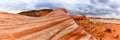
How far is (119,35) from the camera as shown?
1069cm

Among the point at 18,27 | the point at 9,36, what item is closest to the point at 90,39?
the point at 18,27

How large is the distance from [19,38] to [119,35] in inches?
301

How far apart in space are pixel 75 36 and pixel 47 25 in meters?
0.98

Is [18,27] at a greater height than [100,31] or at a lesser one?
greater

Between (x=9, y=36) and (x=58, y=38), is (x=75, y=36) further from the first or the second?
(x=9, y=36)

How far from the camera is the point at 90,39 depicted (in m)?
6.34

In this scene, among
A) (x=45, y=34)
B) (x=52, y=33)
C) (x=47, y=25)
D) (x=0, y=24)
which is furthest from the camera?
(x=47, y=25)

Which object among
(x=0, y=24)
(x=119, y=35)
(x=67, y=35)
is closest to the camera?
(x=0, y=24)

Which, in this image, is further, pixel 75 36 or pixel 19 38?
pixel 75 36

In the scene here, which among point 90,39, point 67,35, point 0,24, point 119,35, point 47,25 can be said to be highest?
point 0,24

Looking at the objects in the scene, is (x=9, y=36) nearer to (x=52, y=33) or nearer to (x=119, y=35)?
(x=52, y=33)

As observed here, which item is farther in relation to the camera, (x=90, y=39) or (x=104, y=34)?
(x=104, y=34)

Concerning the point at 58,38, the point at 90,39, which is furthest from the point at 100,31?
the point at 58,38

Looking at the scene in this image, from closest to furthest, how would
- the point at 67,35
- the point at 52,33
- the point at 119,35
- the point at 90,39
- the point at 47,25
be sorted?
1. the point at 52,33
2. the point at 47,25
3. the point at 67,35
4. the point at 90,39
5. the point at 119,35
